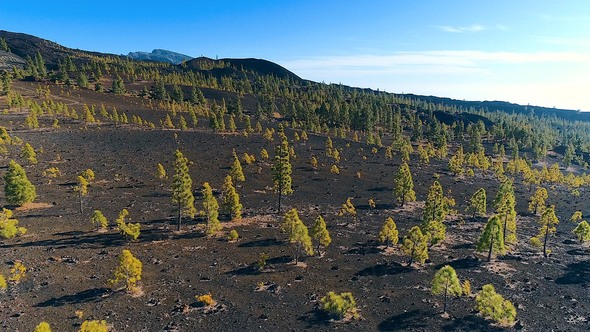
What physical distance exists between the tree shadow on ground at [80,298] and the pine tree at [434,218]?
50389mm

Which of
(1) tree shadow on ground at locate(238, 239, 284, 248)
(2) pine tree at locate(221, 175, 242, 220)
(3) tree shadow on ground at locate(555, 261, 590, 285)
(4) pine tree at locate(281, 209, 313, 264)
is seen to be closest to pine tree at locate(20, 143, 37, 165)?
(2) pine tree at locate(221, 175, 242, 220)

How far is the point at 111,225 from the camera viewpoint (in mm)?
62844

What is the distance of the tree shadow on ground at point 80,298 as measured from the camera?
40031mm

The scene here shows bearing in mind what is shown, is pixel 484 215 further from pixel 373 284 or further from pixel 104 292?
pixel 104 292

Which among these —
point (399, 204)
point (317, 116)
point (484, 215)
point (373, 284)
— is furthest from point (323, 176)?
point (317, 116)

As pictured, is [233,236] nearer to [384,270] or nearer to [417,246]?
[384,270]

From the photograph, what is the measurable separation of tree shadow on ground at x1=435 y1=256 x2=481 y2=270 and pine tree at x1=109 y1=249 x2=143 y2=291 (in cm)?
4498

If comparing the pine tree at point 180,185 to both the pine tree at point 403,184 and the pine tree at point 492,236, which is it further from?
the pine tree at point 492,236

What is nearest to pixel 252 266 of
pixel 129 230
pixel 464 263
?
pixel 129 230

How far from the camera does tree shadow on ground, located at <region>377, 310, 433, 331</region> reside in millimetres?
40969

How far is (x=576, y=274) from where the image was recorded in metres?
57.9

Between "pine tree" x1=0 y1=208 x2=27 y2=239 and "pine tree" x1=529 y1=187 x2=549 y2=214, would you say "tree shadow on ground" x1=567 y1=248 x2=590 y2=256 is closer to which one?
"pine tree" x1=529 y1=187 x2=549 y2=214

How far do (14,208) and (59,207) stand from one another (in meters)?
6.86

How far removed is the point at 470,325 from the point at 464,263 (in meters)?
18.9
